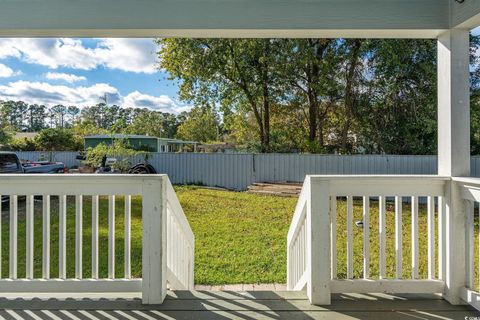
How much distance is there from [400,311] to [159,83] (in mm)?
15304

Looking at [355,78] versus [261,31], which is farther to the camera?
[355,78]

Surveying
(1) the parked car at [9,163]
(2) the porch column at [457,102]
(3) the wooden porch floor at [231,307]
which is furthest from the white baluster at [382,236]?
(1) the parked car at [9,163]

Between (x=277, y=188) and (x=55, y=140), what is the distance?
14472 mm

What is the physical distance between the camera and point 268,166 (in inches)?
458

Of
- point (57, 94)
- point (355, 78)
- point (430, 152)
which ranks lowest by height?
point (430, 152)

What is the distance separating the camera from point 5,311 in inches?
82.3

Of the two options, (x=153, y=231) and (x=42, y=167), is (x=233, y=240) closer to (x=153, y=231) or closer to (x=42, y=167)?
(x=153, y=231)

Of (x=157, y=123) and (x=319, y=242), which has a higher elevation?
(x=157, y=123)

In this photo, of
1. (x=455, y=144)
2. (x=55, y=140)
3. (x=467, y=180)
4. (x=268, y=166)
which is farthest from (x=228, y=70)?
(x=467, y=180)

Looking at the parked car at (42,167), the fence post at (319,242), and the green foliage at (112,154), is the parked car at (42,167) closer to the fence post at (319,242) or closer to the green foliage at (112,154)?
the green foliage at (112,154)

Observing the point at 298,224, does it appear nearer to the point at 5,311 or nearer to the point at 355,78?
the point at 5,311

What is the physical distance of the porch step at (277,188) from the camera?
9773 millimetres

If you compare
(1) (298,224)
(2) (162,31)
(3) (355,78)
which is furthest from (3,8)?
(3) (355,78)

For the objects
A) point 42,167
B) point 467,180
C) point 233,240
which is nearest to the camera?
point 467,180
